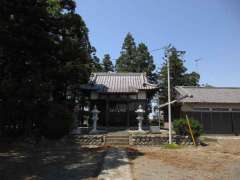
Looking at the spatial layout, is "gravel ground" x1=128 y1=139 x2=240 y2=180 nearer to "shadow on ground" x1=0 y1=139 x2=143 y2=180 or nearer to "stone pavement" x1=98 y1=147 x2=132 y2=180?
"stone pavement" x1=98 y1=147 x2=132 y2=180

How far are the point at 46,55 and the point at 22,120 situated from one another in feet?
15.0

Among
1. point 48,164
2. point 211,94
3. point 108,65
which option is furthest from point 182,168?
point 108,65

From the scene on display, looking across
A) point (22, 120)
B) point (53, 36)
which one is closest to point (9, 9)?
point (53, 36)

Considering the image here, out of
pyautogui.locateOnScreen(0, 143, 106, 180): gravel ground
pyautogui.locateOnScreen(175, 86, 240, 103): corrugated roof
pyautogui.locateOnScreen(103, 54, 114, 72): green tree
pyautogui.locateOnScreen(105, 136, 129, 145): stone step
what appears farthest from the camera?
pyautogui.locateOnScreen(103, 54, 114, 72): green tree

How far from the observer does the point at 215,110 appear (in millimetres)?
22141

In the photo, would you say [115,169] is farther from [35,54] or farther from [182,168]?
[35,54]

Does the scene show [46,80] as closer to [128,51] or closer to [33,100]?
[33,100]

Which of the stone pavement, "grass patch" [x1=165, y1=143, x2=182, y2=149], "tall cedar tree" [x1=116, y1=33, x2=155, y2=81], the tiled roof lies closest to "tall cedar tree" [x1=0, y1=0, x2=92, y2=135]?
the stone pavement

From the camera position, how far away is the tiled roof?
66.1 ft

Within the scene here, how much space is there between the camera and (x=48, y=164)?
30.6 ft

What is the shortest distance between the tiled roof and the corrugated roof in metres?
4.14

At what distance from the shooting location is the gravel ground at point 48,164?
7.61 metres

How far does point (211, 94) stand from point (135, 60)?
2147cm

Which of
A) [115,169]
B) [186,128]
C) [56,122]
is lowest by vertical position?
[115,169]
